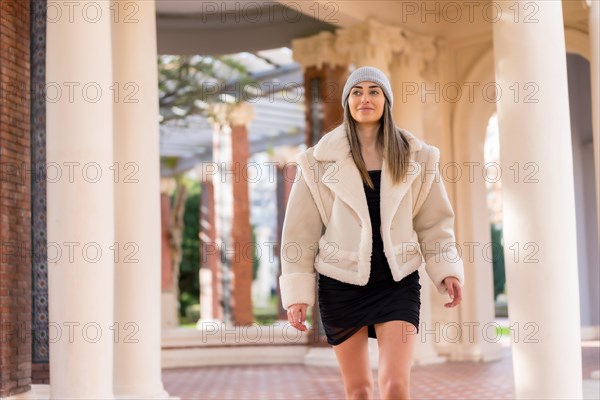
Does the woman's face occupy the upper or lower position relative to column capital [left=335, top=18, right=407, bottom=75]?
lower

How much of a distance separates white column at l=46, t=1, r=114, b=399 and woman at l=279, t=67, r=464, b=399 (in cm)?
325

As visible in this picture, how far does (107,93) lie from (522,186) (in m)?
3.43

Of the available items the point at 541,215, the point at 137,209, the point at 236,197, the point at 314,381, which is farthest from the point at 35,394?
the point at 236,197

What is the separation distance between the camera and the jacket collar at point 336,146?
4402mm

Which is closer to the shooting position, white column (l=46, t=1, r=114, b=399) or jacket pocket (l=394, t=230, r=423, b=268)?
jacket pocket (l=394, t=230, r=423, b=268)

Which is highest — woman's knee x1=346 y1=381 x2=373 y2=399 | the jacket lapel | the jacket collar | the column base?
the jacket collar

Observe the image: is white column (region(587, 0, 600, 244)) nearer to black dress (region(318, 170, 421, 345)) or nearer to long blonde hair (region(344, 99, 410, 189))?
long blonde hair (region(344, 99, 410, 189))

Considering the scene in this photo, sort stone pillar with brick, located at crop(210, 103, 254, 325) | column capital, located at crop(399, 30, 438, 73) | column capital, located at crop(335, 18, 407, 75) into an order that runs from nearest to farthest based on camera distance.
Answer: column capital, located at crop(335, 18, 407, 75) → column capital, located at crop(399, 30, 438, 73) → stone pillar with brick, located at crop(210, 103, 254, 325)

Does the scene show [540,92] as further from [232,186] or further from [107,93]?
[232,186]

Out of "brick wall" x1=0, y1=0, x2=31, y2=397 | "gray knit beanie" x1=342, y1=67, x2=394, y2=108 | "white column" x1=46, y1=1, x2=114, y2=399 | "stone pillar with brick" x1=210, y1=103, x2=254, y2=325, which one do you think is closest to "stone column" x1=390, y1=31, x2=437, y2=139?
"brick wall" x1=0, y1=0, x2=31, y2=397

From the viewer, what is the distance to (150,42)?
880 centimetres

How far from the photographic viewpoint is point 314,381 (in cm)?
1125

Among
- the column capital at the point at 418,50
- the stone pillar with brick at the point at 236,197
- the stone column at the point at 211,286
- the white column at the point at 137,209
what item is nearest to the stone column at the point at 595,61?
the column capital at the point at 418,50

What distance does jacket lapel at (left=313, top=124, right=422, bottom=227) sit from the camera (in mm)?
4281
